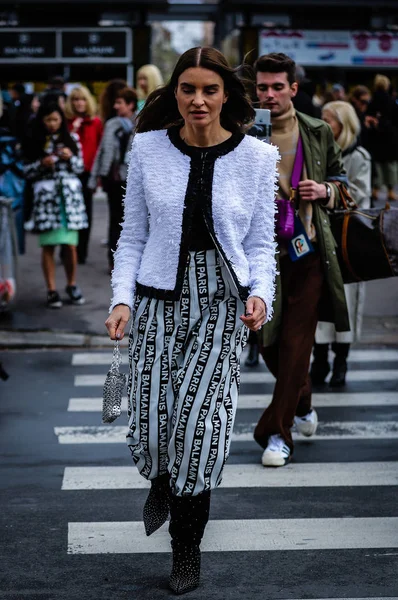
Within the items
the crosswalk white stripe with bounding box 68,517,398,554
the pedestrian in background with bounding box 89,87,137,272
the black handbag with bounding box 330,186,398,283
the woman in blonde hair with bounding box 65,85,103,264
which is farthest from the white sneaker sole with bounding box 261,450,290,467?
the woman in blonde hair with bounding box 65,85,103,264

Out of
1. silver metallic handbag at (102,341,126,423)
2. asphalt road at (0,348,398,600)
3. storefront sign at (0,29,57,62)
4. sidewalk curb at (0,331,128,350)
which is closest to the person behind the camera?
silver metallic handbag at (102,341,126,423)

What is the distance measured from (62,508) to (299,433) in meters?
1.88

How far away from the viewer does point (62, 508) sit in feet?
17.9

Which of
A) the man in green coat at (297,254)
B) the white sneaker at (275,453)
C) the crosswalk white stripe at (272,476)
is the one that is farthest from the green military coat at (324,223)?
the crosswalk white stripe at (272,476)

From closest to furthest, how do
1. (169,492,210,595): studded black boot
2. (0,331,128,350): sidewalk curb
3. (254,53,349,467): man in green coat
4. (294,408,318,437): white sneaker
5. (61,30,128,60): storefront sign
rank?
1. (169,492,210,595): studded black boot
2. (254,53,349,467): man in green coat
3. (294,408,318,437): white sneaker
4. (0,331,128,350): sidewalk curb
5. (61,30,128,60): storefront sign

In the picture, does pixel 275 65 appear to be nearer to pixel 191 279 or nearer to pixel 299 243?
pixel 299 243

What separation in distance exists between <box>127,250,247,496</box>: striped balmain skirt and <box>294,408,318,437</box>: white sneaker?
96.7 inches

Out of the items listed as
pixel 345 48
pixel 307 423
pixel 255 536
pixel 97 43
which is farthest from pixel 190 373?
pixel 345 48

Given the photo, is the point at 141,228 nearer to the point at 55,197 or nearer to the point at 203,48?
the point at 203,48

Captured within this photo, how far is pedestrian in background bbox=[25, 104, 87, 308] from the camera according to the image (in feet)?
36.2

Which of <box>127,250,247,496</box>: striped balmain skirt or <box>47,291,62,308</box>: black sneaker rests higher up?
<box>127,250,247,496</box>: striped balmain skirt

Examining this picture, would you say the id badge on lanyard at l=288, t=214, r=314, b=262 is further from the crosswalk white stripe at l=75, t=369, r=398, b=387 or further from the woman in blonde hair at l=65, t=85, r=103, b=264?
the woman in blonde hair at l=65, t=85, r=103, b=264

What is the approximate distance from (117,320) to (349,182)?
450 centimetres

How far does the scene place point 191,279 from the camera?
4191 millimetres
